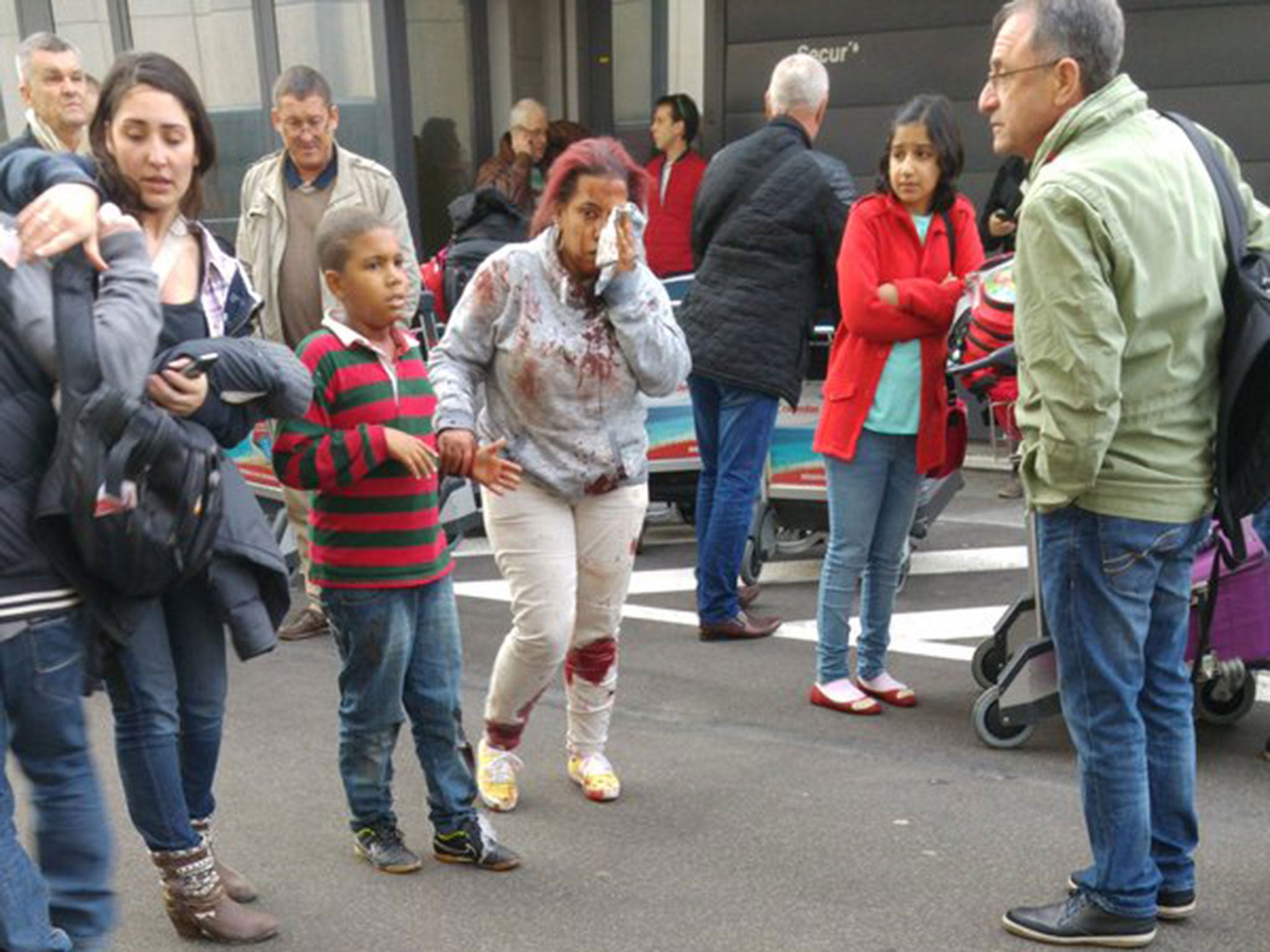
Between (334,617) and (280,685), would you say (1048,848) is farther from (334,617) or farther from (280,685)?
(280,685)

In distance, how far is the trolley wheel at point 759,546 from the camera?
607cm

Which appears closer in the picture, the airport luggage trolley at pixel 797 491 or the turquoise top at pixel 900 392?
the turquoise top at pixel 900 392

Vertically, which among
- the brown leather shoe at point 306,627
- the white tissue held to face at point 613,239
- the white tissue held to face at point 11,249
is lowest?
the brown leather shoe at point 306,627

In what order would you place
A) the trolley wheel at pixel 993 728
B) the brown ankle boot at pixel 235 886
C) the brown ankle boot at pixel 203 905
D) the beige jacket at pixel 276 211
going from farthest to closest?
the beige jacket at pixel 276 211
the trolley wheel at pixel 993 728
the brown ankle boot at pixel 235 886
the brown ankle boot at pixel 203 905

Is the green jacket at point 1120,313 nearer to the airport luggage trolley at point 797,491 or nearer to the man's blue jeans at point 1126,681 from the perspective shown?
the man's blue jeans at point 1126,681

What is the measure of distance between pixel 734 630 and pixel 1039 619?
145 centimetres

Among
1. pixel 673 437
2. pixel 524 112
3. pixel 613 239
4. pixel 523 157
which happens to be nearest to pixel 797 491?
pixel 673 437

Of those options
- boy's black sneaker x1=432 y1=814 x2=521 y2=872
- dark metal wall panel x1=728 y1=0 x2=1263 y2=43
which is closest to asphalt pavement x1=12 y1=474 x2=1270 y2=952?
boy's black sneaker x1=432 y1=814 x2=521 y2=872

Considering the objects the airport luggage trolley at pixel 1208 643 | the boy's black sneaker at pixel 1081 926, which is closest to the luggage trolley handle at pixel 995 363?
the airport luggage trolley at pixel 1208 643

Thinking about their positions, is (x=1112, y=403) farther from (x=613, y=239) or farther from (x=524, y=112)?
(x=524, y=112)

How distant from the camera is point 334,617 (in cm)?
335

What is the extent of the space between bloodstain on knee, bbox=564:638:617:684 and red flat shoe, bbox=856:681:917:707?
118 cm

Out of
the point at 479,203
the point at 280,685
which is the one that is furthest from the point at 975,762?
the point at 479,203

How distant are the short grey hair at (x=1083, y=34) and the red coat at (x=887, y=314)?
136 centimetres
